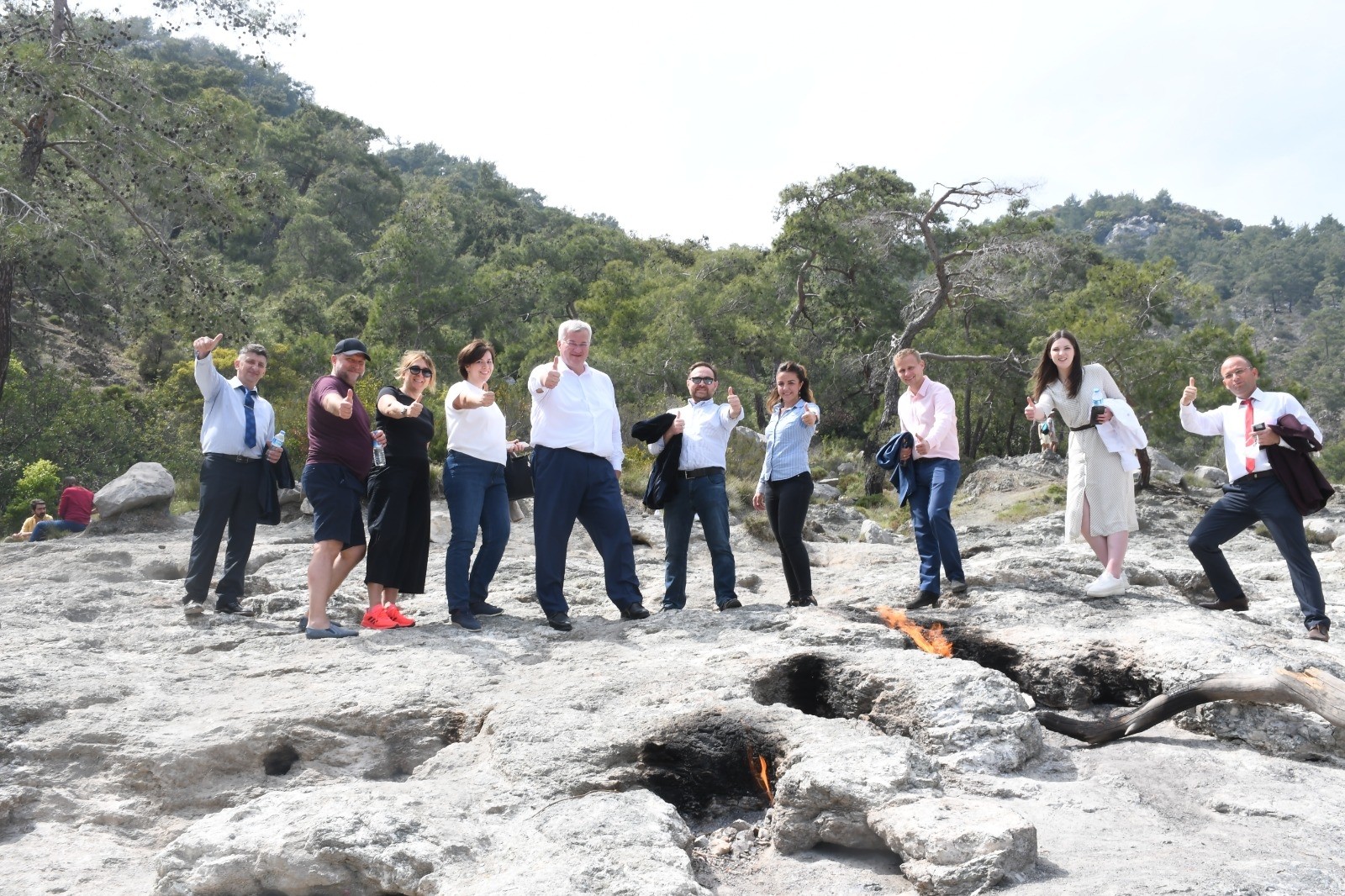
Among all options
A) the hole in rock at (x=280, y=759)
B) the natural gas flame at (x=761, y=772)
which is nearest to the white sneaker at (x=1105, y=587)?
the natural gas flame at (x=761, y=772)

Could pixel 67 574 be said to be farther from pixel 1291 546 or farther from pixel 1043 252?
pixel 1043 252

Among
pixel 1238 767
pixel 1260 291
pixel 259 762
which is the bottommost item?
pixel 259 762

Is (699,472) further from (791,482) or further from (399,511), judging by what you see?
(399,511)

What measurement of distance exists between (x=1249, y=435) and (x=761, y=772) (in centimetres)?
346

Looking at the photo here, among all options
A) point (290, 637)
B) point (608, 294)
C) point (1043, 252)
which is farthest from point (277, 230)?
point (290, 637)

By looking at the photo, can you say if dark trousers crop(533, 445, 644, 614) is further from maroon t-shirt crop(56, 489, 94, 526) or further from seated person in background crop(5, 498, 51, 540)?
seated person in background crop(5, 498, 51, 540)

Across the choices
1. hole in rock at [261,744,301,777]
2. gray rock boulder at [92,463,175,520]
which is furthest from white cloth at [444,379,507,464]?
gray rock boulder at [92,463,175,520]

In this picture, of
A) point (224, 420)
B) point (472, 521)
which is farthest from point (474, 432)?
point (224, 420)

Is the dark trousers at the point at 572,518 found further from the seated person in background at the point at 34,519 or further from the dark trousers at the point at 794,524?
the seated person in background at the point at 34,519

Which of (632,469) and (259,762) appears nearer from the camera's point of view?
(259,762)

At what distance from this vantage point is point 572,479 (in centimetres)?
548

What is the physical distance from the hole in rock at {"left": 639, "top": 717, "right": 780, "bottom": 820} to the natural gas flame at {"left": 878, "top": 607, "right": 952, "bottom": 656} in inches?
57.9

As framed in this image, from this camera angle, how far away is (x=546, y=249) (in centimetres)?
3247

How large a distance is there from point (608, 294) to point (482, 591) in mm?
21147
